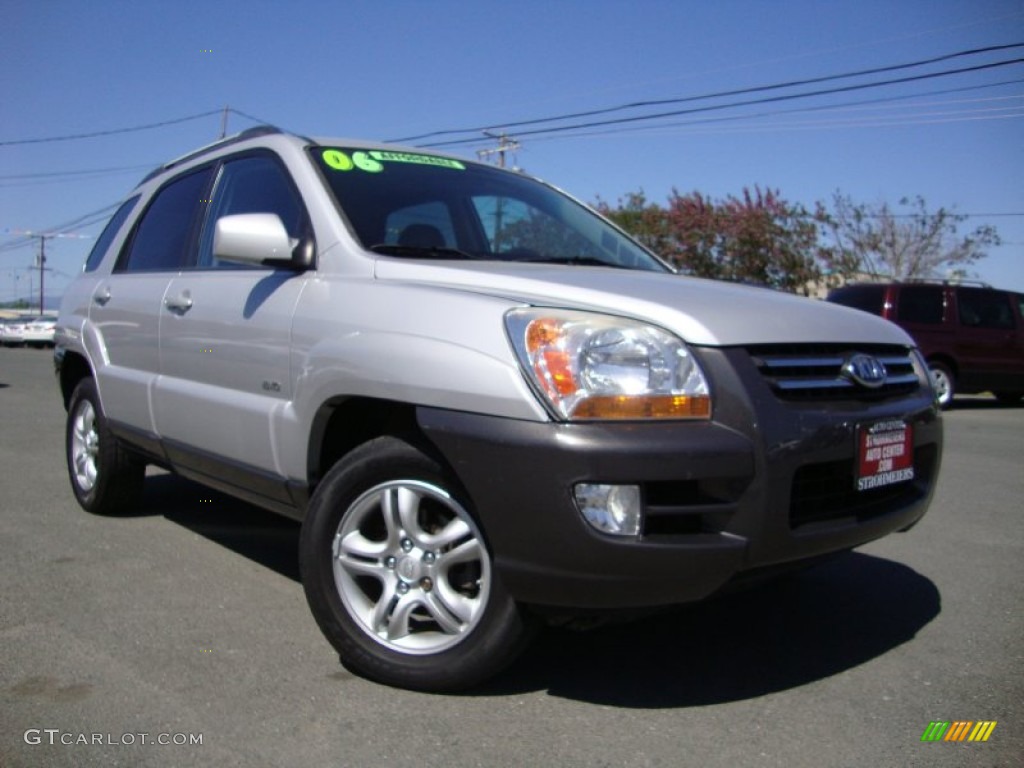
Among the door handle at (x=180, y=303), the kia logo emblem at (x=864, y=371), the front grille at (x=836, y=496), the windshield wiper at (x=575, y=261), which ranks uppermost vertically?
the windshield wiper at (x=575, y=261)

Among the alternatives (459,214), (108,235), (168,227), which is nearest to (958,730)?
(459,214)

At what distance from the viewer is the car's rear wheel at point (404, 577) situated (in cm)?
283

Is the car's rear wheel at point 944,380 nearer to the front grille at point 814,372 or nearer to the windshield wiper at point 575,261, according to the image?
the windshield wiper at point 575,261

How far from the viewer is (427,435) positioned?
9.20 ft

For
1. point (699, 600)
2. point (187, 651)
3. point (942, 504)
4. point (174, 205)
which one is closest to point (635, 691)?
point (699, 600)

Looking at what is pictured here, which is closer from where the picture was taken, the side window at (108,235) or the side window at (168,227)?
the side window at (168,227)

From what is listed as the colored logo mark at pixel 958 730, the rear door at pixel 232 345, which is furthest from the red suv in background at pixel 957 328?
the colored logo mark at pixel 958 730

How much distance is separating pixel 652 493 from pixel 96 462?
3.75 metres

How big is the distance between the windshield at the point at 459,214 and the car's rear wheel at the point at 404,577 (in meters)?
0.91

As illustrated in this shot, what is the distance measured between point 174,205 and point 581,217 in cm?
208

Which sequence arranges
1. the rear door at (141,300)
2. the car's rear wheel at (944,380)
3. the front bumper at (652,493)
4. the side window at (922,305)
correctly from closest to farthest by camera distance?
the front bumper at (652,493) < the rear door at (141,300) < the side window at (922,305) < the car's rear wheel at (944,380)

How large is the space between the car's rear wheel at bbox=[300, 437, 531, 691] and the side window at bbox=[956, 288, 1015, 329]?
1348 centimetres

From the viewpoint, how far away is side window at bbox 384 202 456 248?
3.62 meters

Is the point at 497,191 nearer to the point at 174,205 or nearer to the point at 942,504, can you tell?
the point at 174,205
